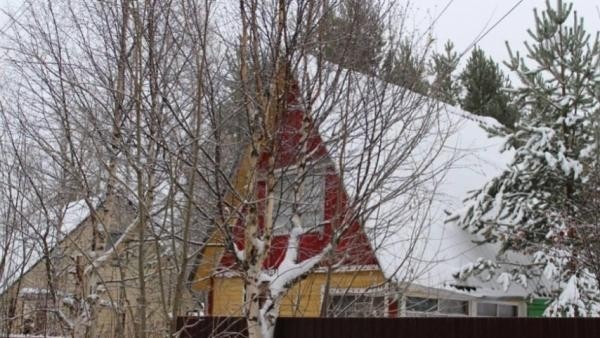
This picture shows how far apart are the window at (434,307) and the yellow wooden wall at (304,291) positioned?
0.73 metres

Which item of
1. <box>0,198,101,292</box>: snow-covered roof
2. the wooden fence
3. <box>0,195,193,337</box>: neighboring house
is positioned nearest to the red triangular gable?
the wooden fence

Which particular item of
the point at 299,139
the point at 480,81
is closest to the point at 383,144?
the point at 299,139

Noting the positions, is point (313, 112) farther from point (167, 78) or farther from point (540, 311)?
point (540, 311)

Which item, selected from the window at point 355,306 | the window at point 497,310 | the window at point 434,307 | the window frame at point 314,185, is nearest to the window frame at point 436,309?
the window at point 434,307

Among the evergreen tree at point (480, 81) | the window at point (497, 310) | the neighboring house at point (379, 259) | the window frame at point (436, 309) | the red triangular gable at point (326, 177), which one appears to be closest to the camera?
the red triangular gable at point (326, 177)

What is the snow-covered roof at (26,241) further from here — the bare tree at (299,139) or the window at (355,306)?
the window at (355,306)

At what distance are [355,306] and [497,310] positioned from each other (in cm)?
480

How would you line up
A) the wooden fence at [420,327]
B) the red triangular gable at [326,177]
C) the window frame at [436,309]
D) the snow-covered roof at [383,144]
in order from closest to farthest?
the wooden fence at [420,327], the red triangular gable at [326,177], the snow-covered roof at [383,144], the window frame at [436,309]

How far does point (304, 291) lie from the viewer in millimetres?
11008

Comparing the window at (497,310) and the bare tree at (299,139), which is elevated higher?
the bare tree at (299,139)

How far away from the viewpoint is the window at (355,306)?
29.3 feet

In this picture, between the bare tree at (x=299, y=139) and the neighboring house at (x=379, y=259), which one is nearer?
the bare tree at (x=299, y=139)

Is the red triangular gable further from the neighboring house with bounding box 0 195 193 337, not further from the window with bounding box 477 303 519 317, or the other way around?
the window with bounding box 477 303 519 317

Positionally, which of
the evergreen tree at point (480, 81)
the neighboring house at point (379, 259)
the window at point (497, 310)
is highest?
the evergreen tree at point (480, 81)
